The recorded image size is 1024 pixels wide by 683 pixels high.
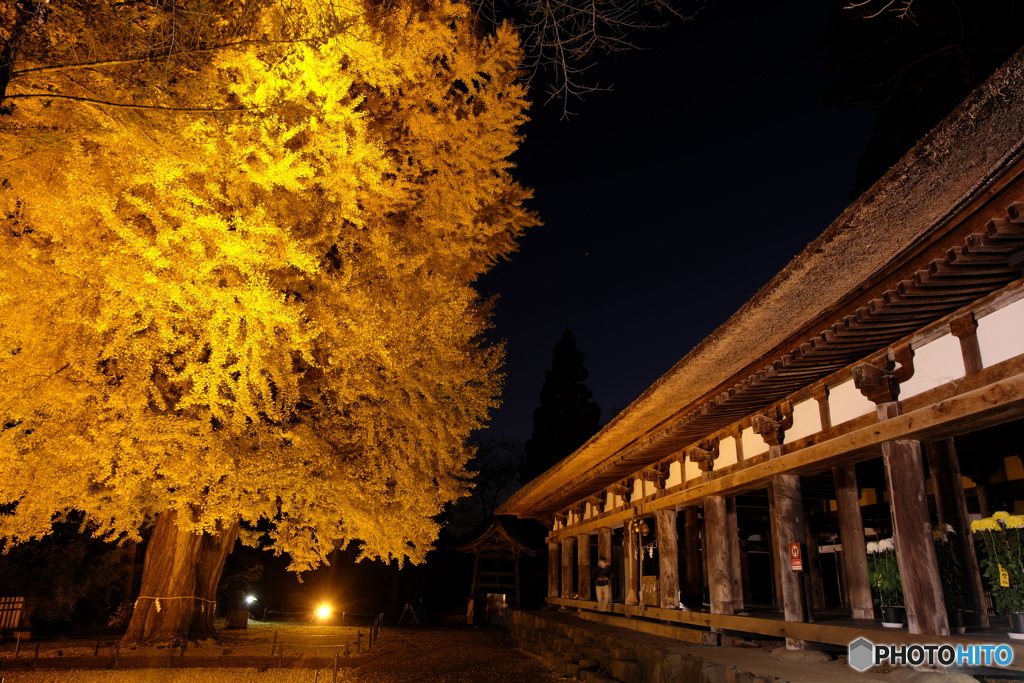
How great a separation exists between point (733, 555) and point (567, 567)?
33.7 ft

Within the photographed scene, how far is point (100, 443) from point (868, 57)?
15707mm

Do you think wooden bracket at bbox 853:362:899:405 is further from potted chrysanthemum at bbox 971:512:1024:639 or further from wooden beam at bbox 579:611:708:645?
wooden beam at bbox 579:611:708:645

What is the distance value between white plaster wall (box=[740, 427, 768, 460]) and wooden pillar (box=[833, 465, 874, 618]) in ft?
2.90

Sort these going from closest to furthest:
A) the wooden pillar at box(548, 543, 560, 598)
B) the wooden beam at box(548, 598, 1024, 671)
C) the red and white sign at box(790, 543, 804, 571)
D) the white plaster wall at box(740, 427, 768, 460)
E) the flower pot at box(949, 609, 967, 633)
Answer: the wooden beam at box(548, 598, 1024, 671), the flower pot at box(949, 609, 967, 633), the red and white sign at box(790, 543, 804, 571), the white plaster wall at box(740, 427, 768, 460), the wooden pillar at box(548, 543, 560, 598)

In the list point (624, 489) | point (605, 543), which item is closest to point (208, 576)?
point (605, 543)

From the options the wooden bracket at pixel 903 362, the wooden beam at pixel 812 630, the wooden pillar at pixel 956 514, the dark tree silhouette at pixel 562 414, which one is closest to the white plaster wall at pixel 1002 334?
the wooden bracket at pixel 903 362

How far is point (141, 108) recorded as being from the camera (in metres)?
5.72

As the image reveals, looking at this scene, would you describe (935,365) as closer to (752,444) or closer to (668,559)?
(752,444)

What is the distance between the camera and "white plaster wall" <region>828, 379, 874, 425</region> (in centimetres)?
616

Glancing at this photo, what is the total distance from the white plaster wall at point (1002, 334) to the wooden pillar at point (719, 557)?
15.7ft

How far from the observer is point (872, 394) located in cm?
586

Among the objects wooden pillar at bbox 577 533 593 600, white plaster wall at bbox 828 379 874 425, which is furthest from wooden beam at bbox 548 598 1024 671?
wooden pillar at bbox 577 533 593 600

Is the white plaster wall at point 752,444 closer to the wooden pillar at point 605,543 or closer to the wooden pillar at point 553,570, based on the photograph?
the wooden pillar at point 605,543

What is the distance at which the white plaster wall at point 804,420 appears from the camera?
6992 millimetres
